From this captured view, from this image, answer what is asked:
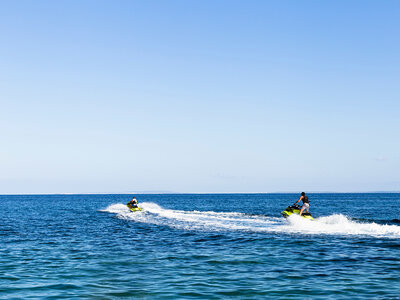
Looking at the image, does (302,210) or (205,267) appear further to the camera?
(302,210)

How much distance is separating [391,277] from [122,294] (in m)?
9.44

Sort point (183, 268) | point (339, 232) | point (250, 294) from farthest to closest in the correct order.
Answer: point (339, 232) < point (183, 268) < point (250, 294)

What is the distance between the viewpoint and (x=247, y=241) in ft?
76.7

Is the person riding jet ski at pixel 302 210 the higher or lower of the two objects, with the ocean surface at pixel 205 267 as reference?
higher

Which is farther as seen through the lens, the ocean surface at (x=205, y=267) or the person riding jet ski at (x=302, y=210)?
the person riding jet ski at (x=302, y=210)

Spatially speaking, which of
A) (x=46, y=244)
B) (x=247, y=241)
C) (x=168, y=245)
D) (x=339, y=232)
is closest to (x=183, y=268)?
(x=168, y=245)

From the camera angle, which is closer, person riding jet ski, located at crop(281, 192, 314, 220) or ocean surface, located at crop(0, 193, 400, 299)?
ocean surface, located at crop(0, 193, 400, 299)

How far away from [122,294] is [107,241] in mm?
13332

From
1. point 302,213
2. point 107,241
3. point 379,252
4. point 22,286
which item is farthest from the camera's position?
point 302,213

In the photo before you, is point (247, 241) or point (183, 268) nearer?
point (183, 268)

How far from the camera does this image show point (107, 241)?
2444cm

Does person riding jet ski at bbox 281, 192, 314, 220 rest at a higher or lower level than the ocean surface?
higher

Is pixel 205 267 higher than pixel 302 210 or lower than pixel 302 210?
lower

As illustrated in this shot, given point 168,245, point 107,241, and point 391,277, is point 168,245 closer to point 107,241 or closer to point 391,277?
point 107,241
